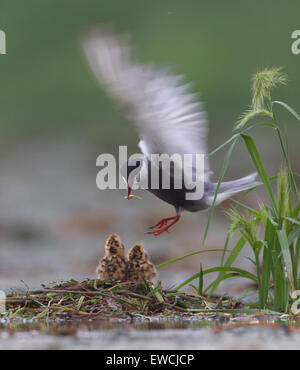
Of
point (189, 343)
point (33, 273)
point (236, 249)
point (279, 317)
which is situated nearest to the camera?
point (189, 343)

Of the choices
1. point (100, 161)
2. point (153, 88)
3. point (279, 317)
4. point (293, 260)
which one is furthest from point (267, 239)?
point (100, 161)

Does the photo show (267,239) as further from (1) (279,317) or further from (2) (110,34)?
(2) (110,34)

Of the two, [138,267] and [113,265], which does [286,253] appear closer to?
[138,267]

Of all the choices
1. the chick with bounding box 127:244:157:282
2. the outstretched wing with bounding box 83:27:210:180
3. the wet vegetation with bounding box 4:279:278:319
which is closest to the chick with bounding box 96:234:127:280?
the chick with bounding box 127:244:157:282

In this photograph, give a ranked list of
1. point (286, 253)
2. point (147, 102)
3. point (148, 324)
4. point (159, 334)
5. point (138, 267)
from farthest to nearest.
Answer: point (138, 267)
point (147, 102)
point (286, 253)
point (148, 324)
point (159, 334)

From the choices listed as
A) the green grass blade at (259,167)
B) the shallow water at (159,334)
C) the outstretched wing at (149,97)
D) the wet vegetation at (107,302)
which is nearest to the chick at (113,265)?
the wet vegetation at (107,302)

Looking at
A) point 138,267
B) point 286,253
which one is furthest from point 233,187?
point 286,253
